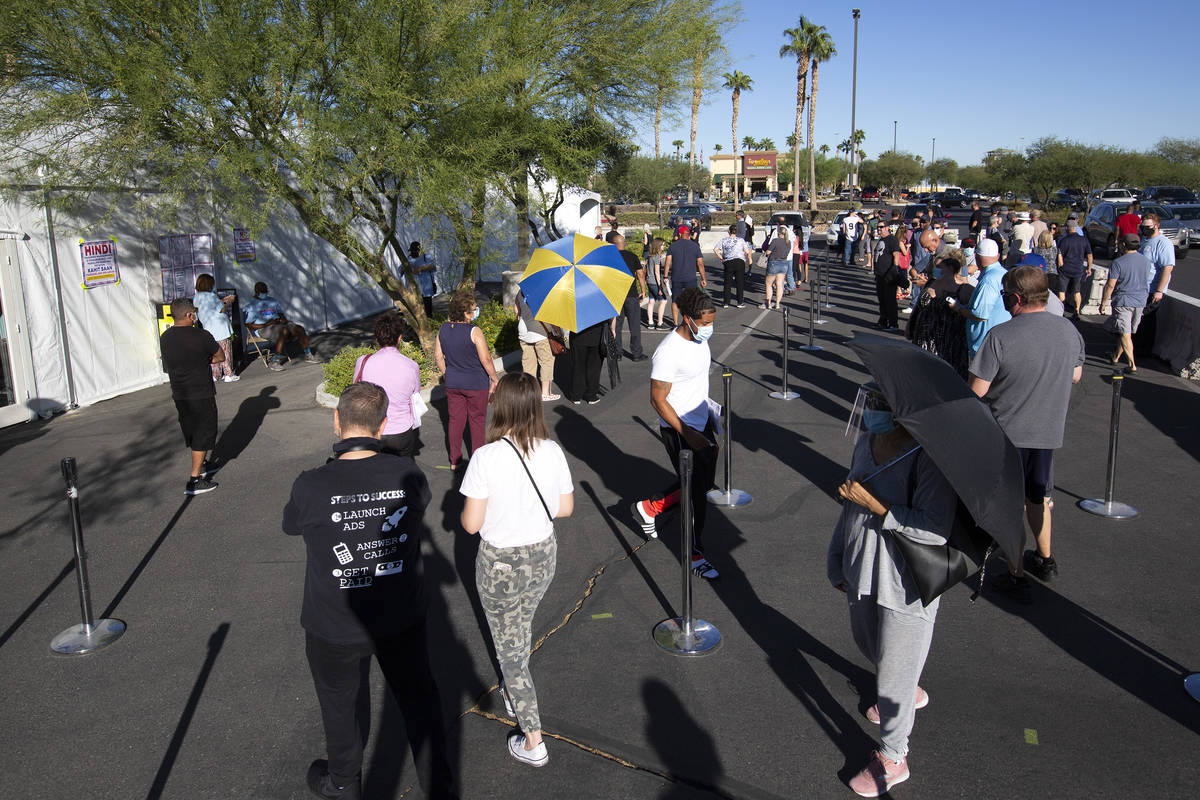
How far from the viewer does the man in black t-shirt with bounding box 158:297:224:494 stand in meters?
7.53

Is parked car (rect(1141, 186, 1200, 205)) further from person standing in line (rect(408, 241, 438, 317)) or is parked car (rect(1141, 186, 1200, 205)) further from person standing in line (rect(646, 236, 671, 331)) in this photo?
person standing in line (rect(408, 241, 438, 317))

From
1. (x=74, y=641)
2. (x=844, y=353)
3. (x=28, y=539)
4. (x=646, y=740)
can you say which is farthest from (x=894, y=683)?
(x=844, y=353)

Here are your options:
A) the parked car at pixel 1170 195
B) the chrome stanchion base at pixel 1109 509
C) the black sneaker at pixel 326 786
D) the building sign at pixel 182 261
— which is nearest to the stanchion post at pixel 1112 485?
the chrome stanchion base at pixel 1109 509

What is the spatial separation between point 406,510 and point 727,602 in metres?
2.76

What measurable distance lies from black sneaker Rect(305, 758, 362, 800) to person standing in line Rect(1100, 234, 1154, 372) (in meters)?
11.0

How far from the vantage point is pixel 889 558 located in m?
3.48

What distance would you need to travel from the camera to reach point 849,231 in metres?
27.3

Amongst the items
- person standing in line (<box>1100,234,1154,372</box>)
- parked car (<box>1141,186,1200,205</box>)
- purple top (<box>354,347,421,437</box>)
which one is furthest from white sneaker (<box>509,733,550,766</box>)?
parked car (<box>1141,186,1200,205</box>)

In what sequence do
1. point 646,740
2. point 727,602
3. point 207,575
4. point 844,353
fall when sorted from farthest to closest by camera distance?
point 844,353
point 207,575
point 727,602
point 646,740

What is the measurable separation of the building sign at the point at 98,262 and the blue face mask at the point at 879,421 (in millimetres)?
11034

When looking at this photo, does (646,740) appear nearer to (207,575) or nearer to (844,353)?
(207,575)

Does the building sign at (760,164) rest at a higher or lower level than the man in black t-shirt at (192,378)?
higher

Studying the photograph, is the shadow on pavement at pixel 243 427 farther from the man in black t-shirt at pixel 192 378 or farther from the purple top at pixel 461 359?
the purple top at pixel 461 359

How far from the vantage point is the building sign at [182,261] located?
12617mm
